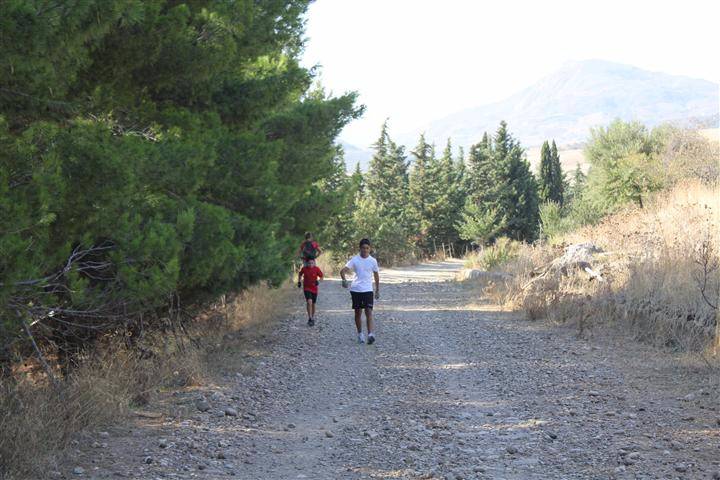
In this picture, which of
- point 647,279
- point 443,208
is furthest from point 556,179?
point 647,279

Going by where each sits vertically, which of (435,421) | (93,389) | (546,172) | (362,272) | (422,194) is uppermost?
(546,172)

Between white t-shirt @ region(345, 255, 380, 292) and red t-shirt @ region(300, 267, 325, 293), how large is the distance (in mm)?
1425

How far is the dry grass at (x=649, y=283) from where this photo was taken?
917 centimetres

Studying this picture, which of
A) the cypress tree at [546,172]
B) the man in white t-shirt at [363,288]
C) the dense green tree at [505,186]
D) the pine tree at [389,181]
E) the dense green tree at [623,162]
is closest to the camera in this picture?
the man in white t-shirt at [363,288]

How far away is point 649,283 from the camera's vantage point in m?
10.5

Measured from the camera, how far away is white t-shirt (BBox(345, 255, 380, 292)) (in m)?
11.3

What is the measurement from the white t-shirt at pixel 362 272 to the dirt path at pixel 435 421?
4.18 ft

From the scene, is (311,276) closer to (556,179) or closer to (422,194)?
(422,194)

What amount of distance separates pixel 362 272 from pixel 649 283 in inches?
184

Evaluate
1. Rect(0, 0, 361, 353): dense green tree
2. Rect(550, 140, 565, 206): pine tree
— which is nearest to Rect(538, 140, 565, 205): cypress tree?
Rect(550, 140, 565, 206): pine tree

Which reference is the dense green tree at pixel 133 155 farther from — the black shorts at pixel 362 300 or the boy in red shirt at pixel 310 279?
the black shorts at pixel 362 300

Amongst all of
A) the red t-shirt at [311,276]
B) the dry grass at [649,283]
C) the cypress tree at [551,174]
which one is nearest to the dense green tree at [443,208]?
the cypress tree at [551,174]

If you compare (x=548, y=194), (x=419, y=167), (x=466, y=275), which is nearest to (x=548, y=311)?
(x=466, y=275)

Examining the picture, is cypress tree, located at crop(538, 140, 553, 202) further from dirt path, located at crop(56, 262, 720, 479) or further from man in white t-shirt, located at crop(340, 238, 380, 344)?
dirt path, located at crop(56, 262, 720, 479)
